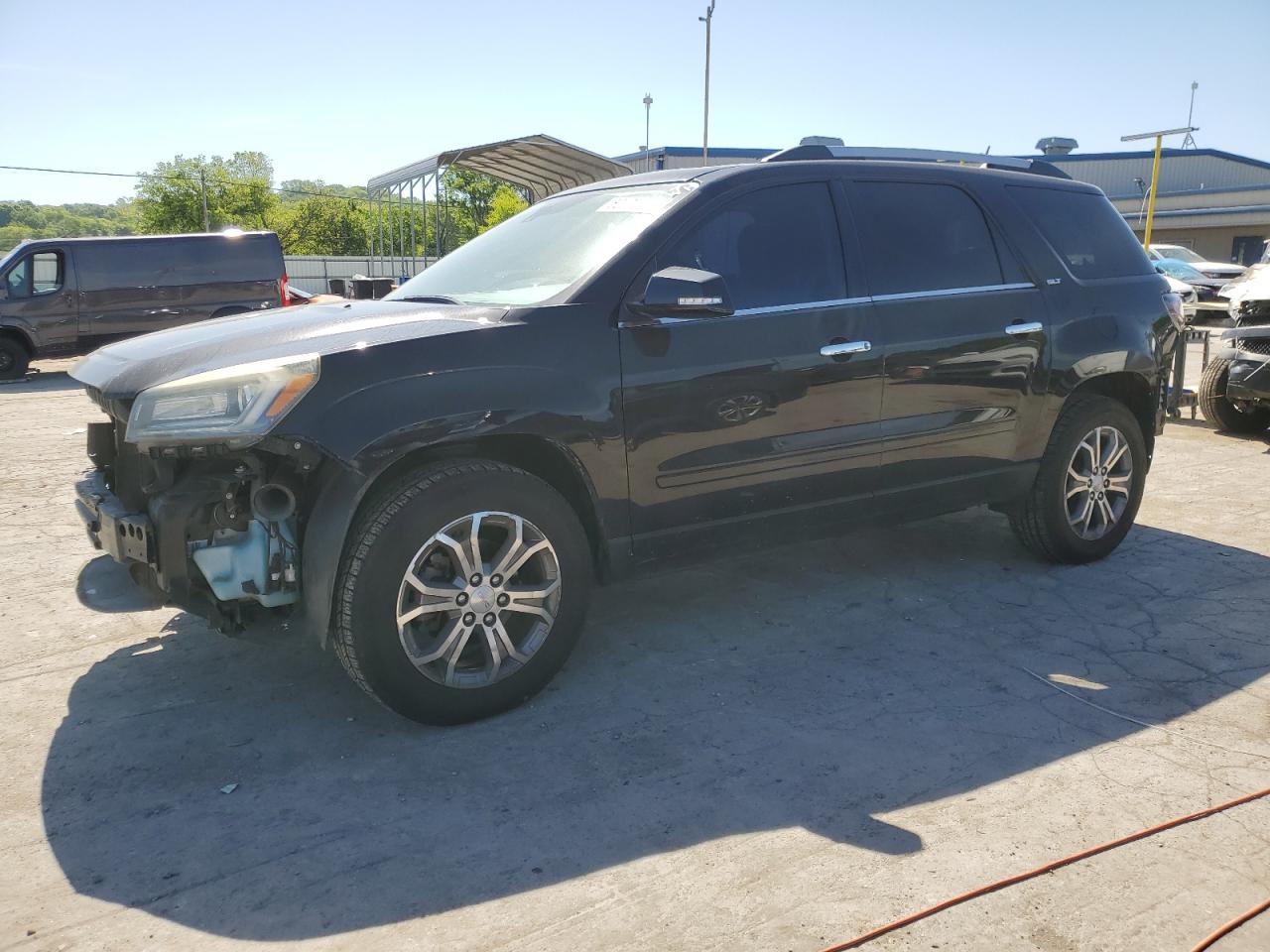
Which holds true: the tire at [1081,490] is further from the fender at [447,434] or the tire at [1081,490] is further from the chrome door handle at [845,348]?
the fender at [447,434]

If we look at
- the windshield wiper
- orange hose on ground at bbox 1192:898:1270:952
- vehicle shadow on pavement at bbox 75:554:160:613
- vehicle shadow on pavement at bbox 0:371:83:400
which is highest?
the windshield wiper

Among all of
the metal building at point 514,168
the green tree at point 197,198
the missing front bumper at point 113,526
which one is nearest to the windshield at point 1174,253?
the metal building at point 514,168

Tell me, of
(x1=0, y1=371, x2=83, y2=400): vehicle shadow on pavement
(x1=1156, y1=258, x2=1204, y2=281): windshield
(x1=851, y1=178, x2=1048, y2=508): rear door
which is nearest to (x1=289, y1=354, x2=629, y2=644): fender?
(x1=851, y1=178, x2=1048, y2=508): rear door

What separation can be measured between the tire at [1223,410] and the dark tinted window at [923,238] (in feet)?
18.1

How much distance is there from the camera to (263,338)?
3359mm

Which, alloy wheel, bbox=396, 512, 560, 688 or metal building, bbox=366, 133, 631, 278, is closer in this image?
alloy wheel, bbox=396, 512, 560, 688

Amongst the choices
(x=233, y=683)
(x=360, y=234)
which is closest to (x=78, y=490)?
(x=233, y=683)

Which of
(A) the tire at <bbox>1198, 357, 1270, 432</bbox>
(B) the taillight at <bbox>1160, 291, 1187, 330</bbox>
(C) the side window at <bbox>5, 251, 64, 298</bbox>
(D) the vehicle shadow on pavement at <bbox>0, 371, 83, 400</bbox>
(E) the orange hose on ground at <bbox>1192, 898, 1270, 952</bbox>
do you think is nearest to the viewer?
(E) the orange hose on ground at <bbox>1192, 898, 1270, 952</bbox>

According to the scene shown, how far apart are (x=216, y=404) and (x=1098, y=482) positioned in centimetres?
407

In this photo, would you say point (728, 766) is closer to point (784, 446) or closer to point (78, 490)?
point (784, 446)

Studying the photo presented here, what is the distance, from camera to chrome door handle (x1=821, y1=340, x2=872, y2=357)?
3951mm

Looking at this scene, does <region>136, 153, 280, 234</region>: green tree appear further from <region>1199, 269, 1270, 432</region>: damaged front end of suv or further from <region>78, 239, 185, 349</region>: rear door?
<region>1199, 269, 1270, 432</region>: damaged front end of suv

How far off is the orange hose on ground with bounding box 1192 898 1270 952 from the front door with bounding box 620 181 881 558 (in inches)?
79.0

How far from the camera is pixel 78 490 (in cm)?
348
